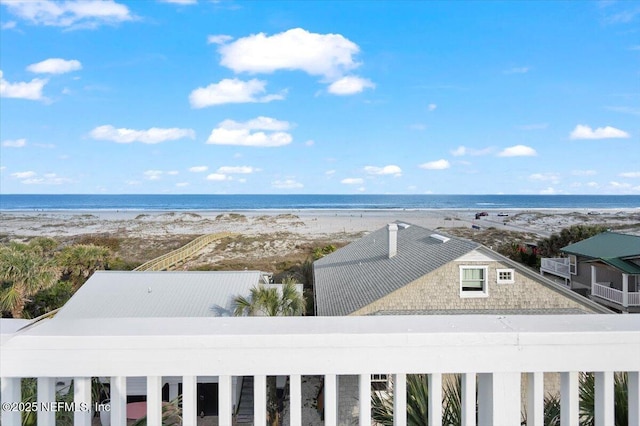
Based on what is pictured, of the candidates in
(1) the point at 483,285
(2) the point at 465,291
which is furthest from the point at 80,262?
(1) the point at 483,285

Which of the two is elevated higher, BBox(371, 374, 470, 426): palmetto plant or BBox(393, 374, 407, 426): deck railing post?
BBox(393, 374, 407, 426): deck railing post

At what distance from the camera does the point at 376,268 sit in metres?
18.6

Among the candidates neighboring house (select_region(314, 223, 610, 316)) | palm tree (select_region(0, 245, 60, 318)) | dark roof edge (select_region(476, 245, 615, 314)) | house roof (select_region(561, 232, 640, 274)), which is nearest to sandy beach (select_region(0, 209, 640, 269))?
palm tree (select_region(0, 245, 60, 318))

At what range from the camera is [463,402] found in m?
1.82

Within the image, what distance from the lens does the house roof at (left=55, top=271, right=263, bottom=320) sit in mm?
14547

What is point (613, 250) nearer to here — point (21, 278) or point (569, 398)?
point (569, 398)

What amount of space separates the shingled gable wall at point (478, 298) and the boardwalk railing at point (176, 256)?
2081cm

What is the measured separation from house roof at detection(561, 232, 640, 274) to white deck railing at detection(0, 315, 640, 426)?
21003mm

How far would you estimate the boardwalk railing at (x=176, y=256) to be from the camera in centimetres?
3106

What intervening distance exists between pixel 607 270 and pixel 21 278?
25.6 m

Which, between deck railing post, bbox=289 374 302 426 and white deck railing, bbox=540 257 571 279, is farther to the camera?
white deck railing, bbox=540 257 571 279

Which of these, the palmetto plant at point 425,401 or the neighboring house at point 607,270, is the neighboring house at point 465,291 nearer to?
the neighboring house at point 607,270

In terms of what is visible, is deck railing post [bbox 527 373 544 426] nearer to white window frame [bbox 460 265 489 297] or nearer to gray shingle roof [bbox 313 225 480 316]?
gray shingle roof [bbox 313 225 480 316]

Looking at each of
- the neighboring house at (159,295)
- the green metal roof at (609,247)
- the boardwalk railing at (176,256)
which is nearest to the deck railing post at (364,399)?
the neighboring house at (159,295)
